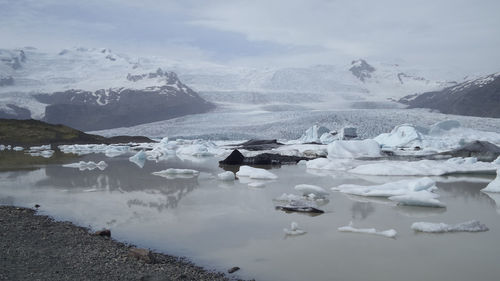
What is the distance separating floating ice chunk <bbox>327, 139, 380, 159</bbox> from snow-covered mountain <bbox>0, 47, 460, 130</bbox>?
2629cm

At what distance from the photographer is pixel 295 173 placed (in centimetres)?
1302

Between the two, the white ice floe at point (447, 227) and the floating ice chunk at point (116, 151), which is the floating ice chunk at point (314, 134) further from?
the white ice floe at point (447, 227)

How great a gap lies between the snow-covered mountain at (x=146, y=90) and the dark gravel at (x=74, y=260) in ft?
129

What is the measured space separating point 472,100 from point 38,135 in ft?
171

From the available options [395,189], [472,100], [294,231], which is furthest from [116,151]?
[472,100]

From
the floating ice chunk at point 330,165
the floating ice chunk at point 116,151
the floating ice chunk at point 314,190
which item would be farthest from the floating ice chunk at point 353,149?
the floating ice chunk at point 116,151

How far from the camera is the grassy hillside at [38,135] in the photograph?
30.5 meters

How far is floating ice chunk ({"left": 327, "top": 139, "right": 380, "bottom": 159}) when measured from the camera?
58.0 feet

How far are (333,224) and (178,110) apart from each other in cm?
5421

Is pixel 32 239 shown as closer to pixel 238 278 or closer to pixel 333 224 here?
pixel 238 278

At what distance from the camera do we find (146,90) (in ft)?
205

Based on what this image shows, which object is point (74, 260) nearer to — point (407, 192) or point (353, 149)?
point (407, 192)

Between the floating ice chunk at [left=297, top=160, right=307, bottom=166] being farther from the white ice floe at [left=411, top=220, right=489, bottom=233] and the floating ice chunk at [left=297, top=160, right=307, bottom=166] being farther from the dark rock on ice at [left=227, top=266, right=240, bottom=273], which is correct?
the dark rock on ice at [left=227, top=266, right=240, bottom=273]

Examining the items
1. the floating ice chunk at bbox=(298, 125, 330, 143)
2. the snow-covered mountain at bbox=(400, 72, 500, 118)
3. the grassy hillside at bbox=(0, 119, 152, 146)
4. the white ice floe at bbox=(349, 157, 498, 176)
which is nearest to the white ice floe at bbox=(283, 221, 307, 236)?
the white ice floe at bbox=(349, 157, 498, 176)
